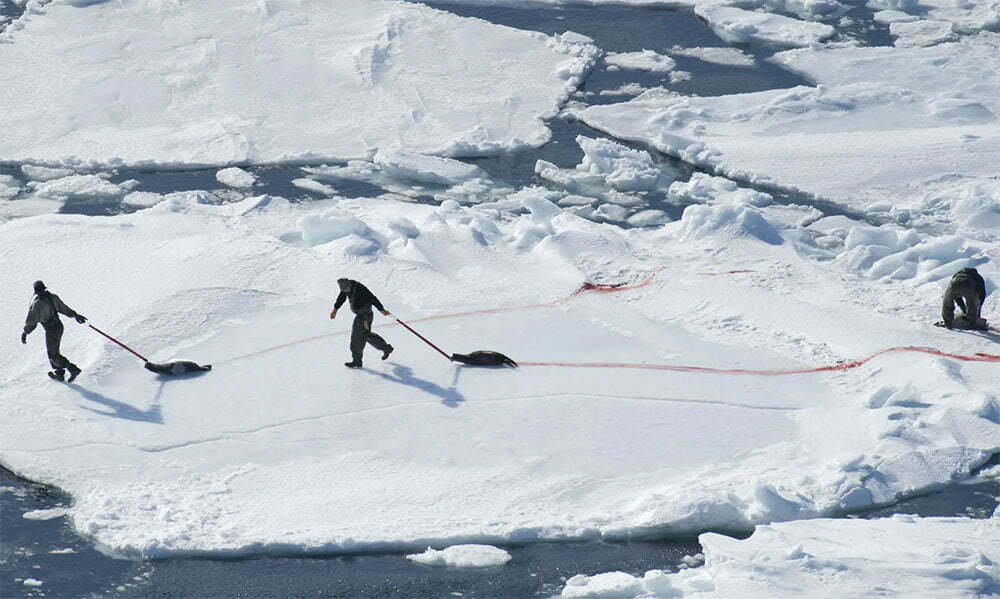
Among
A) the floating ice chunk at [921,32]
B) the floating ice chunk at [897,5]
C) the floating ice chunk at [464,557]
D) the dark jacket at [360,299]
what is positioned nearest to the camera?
the floating ice chunk at [464,557]

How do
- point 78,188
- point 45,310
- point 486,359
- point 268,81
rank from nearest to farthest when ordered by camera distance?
point 45,310 → point 486,359 → point 78,188 → point 268,81

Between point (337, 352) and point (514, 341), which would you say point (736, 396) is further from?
point (337, 352)

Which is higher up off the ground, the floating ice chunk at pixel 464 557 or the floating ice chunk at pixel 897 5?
the floating ice chunk at pixel 897 5

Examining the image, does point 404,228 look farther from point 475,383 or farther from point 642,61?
point 642,61

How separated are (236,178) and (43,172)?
2.78 m

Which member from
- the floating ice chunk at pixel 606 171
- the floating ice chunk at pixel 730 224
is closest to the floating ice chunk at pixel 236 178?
the floating ice chunk at pixel 606 171

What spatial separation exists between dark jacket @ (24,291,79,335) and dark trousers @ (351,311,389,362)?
2793 mm

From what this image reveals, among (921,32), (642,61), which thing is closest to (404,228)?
(642,61)

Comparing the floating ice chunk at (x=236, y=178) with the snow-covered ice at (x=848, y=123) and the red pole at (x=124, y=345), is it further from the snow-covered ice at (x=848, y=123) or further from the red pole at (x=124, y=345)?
the red pole at (x=124, y=345)

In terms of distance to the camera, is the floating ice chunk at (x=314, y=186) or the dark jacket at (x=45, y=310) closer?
the dark jacket at (x=45, y=310)

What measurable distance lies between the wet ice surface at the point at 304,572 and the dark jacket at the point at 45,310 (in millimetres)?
2584

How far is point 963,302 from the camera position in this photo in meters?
15.5

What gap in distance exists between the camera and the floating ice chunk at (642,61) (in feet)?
79.3

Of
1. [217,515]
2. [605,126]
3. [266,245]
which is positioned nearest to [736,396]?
[217,515]
